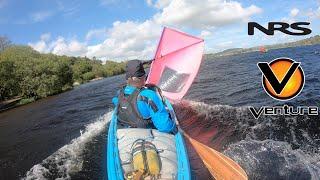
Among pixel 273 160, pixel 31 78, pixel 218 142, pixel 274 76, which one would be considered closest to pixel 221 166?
pixel 273 160

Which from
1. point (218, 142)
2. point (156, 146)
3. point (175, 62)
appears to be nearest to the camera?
point (156, 146)

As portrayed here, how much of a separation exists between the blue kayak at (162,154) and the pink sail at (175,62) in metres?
6.48

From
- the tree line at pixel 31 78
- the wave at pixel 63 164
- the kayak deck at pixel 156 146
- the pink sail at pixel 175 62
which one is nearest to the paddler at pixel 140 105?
the kayak deck at pixel 156 146

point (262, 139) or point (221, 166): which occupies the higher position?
point (221, 166)

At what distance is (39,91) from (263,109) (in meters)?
37.3

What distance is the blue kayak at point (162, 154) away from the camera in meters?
5.48

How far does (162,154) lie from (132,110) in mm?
1044

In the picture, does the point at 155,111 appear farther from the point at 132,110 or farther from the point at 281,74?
the point at 281,74

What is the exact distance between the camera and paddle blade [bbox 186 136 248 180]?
6512 mm

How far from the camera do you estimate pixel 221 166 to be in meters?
6.93

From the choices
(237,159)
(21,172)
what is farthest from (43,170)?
(237,159)

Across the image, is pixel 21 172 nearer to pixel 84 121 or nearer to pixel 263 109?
pixel 84 121

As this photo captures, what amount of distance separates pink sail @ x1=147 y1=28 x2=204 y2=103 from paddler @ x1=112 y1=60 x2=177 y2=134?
22.1ft

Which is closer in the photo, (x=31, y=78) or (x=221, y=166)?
(x=221, y=166)
